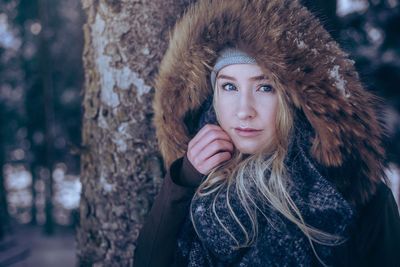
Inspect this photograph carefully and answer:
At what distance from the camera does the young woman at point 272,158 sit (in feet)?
5.79

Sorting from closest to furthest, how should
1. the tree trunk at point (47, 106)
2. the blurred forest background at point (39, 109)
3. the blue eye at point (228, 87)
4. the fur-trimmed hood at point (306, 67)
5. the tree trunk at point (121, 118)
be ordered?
1. the fur-trimmed hood at point (306, 67)
2. the blue eye at point (228, 87)
3. the tree trunk at point (121, 118)
4. the tree trunk at point (47, 106)
5. the blurred forest background at point (39, 109)

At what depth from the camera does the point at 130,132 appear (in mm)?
2191

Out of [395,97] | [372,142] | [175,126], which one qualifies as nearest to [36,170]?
[395,97]

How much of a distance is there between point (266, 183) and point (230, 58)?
25.5 inches

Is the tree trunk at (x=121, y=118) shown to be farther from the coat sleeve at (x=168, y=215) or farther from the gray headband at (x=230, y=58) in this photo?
the gray headband at (x=230, y=58)

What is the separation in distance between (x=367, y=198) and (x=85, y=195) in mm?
1635

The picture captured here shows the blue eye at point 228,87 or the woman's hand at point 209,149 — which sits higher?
the blue eye at point 228,87

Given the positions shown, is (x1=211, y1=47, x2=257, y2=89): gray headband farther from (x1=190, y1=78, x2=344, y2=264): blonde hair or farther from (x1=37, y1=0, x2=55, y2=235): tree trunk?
(x1=37, y1=0, x2=55, y2=235): tree trunk

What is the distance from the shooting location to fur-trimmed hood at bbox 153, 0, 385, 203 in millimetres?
1744

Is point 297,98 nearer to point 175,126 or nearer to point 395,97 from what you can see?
point 175,126

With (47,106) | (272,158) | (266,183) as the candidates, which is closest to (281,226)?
(266,183)

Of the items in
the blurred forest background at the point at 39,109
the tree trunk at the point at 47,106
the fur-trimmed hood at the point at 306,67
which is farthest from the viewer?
the blurred forest background at the point at 39,109

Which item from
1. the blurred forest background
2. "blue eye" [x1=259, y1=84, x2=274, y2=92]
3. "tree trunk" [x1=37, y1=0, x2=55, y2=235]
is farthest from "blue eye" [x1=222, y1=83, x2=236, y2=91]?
"tree trunk" [x1=37, y1=0, x2=55, y2=235]

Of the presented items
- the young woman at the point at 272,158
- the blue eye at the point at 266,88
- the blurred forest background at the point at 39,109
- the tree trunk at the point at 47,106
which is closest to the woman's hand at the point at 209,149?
the young woman at the point at 272,158
